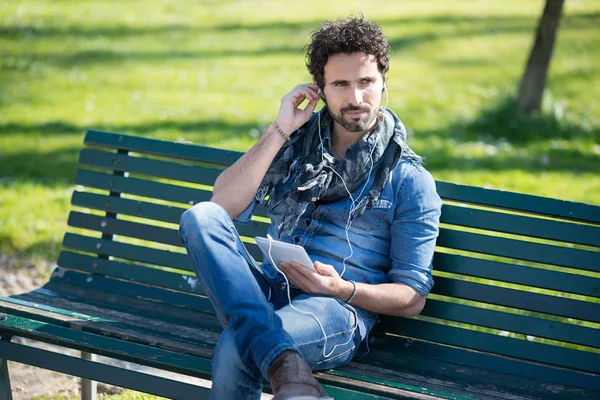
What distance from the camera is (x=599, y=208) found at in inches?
149

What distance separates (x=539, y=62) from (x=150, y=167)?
20.9 feet

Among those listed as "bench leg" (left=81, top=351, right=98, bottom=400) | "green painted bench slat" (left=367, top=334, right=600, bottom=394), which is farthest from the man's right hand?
"bench leg" (left=81, top=351, right=98, bottom=400)

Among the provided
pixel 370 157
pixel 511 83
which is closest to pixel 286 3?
pixel 511 83

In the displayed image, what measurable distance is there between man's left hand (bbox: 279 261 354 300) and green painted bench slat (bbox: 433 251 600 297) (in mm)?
605

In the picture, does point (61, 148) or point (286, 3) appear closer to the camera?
point (61, 148)

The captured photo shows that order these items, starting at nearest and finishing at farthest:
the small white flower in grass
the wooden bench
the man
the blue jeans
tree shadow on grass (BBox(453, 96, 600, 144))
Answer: the blue jeans
the man
the wooden bench
the small white flower in grass
tree shadow on grass (BBox(453, 96, 600, 144))

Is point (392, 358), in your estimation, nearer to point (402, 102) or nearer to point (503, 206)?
point (503, 206)

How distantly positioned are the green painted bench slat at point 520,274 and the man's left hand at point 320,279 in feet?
1.98

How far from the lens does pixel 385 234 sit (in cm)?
388

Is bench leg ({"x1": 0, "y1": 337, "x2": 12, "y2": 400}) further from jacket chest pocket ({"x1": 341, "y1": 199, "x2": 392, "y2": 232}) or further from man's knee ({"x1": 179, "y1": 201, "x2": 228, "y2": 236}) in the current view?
jacket chest pocket ({"x1": 341, "y1": 199, "x2": 392, "y2": 232})

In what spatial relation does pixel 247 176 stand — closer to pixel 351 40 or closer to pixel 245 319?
pixel 351 40

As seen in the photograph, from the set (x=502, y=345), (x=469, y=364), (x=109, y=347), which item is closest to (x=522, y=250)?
(x=502, y=345)

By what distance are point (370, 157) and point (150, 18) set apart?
41.3 feet

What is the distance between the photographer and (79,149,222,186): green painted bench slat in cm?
460
